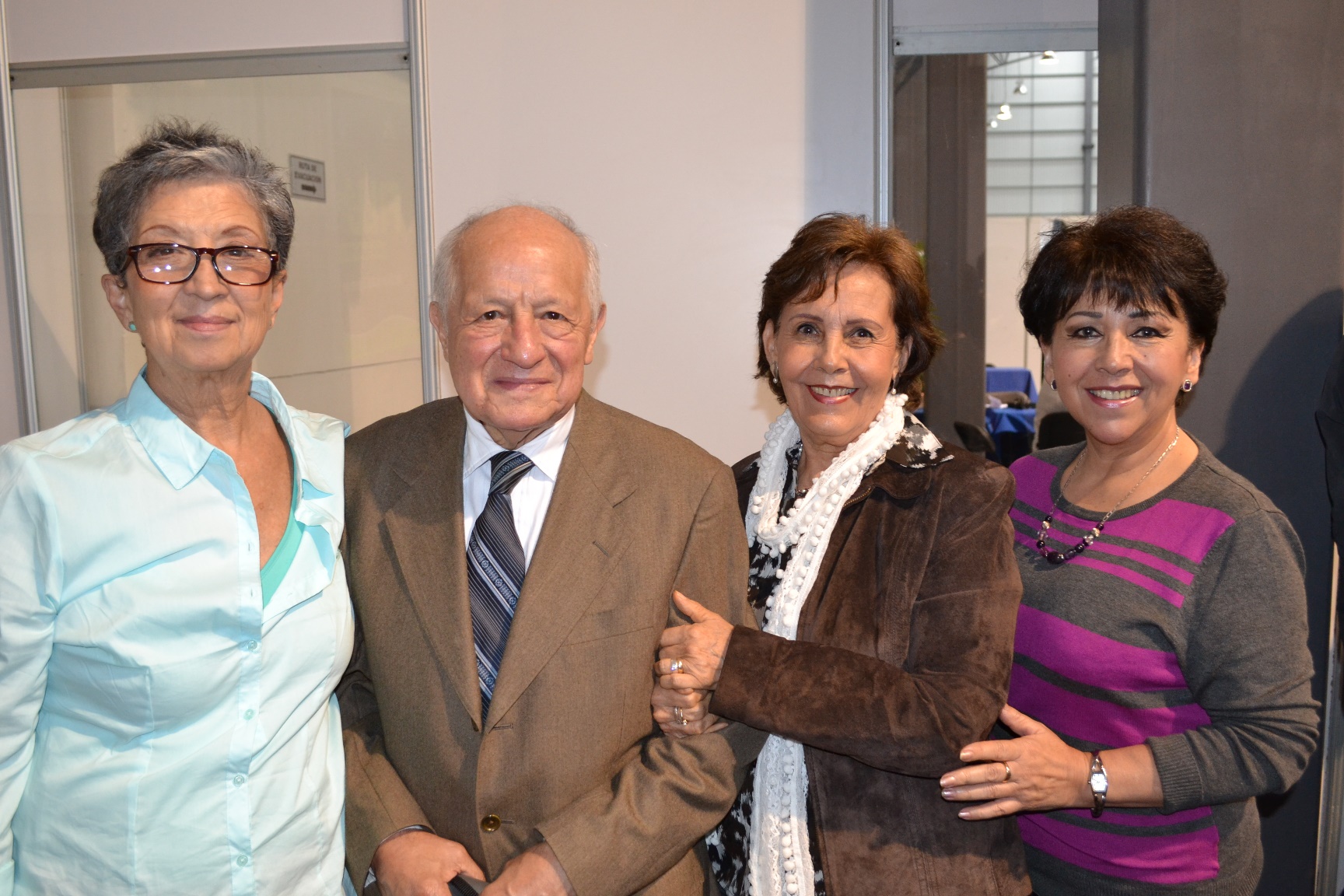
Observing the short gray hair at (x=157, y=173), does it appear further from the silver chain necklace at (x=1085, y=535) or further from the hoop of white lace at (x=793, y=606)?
the silver chain necklace at (x=1085, y=535)

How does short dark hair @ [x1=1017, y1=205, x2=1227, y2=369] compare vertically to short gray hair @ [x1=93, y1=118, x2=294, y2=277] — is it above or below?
below

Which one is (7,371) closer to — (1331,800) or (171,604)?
(171,604)

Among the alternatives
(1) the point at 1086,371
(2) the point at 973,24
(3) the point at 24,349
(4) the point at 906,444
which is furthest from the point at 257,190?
(3) the point at 24,349

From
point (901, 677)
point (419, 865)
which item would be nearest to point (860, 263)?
point (901, 677)

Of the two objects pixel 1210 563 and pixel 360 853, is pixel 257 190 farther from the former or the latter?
pixel 1210 563

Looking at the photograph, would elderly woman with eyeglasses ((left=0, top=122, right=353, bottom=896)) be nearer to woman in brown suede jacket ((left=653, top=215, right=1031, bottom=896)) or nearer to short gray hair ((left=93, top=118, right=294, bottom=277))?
short gray hair ((left=93, top=118, right=294, bottom=277))

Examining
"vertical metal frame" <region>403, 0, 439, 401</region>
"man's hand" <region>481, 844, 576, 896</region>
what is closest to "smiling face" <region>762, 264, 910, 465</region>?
"man's hand" <region>481, 844, 576, 896</region>

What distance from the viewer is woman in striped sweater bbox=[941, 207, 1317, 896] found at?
5.59 ft

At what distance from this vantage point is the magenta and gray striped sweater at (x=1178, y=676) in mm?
1704

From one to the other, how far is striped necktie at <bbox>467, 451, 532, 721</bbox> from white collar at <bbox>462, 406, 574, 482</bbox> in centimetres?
2

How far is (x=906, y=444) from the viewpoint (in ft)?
6.09

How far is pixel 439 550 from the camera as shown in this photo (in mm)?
1647

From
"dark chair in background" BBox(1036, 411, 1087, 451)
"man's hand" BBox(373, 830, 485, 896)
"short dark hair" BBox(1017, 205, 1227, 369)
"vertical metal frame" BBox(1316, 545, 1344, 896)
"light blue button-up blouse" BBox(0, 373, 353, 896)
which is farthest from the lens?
"dark chair in background" BBox(1036, 411, 1087, 451)

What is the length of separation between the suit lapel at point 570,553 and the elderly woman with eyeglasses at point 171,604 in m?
0.30
